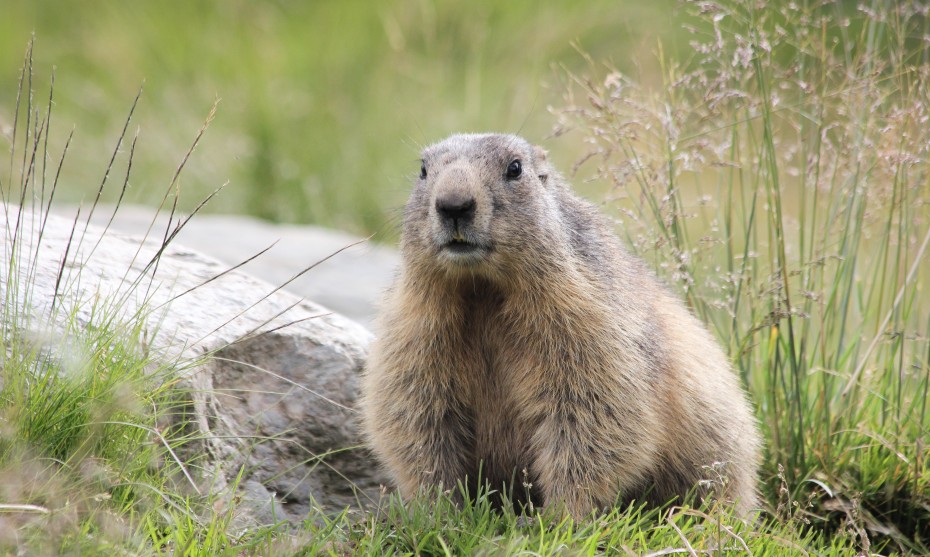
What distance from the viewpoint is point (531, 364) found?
4.22 meters

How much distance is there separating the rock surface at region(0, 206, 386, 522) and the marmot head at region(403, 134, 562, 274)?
0.67 metres

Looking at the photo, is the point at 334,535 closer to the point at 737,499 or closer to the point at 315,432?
the point at 315,432

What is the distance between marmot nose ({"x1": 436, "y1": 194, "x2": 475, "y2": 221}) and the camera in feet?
12.7

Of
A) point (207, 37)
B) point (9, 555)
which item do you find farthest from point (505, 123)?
point (9, 555)

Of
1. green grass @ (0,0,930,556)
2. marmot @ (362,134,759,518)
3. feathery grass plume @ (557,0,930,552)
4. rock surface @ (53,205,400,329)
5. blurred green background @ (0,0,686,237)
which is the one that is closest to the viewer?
green grass @ (0,0,930,556)

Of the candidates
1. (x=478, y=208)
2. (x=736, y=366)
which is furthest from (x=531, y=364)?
(x=736, y=366)

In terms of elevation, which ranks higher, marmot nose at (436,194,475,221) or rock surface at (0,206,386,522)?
marmot nose at (436,194,475,221)

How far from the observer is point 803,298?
5.10m

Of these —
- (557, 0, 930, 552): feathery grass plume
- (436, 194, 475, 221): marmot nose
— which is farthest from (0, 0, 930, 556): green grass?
(436, 194, 475, 221): marmot nose

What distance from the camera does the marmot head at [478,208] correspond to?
3.94m

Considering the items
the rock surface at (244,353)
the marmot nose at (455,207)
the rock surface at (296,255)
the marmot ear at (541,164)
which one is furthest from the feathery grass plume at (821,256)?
the rock surface at (296,255)

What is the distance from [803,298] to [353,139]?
580 cm

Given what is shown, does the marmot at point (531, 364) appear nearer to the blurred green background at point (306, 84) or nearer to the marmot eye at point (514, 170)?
the marmot eye at point (514, 170)

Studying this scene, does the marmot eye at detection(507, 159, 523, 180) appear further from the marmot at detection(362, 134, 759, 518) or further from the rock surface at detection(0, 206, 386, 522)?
the rock surface at detection(0, 206, 386, 522)
